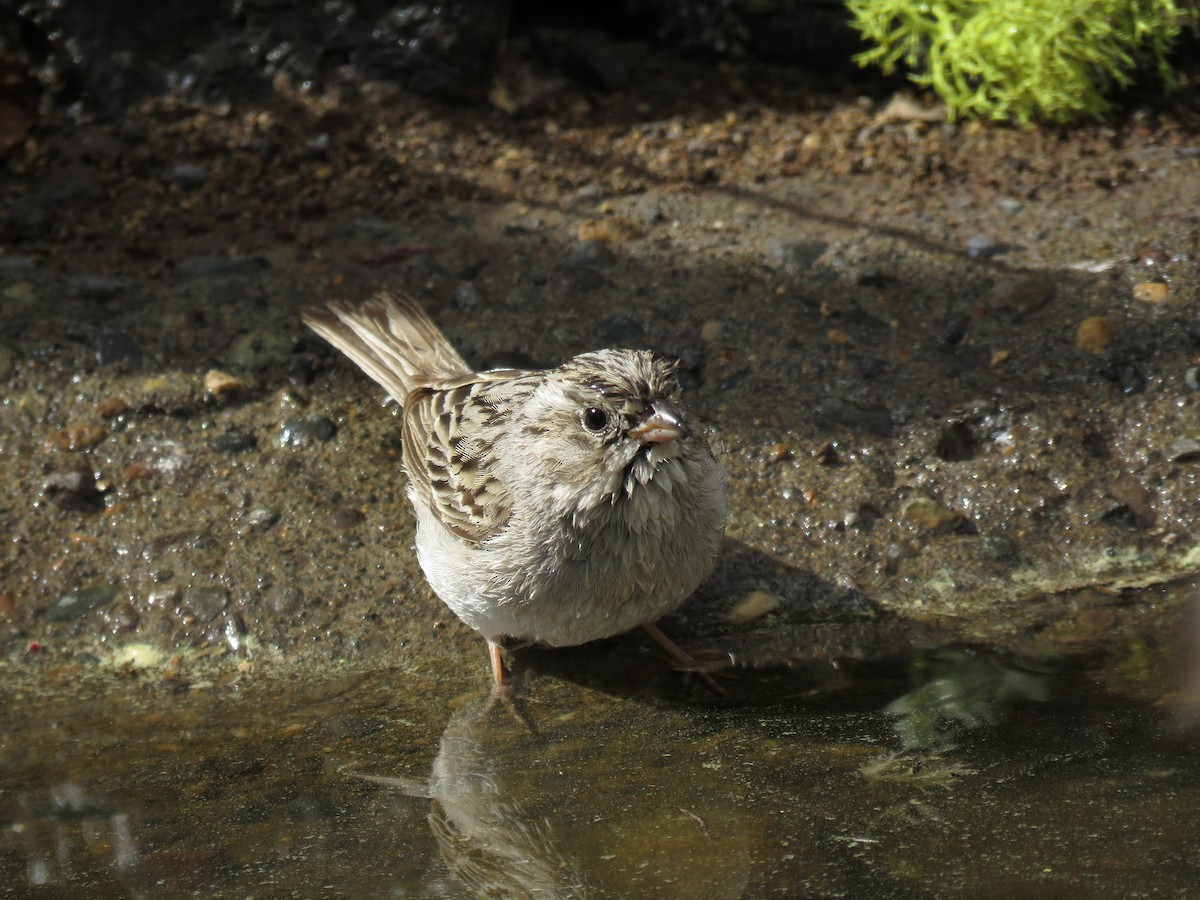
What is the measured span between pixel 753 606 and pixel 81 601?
218 centimetres

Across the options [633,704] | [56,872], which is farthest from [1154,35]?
[56,872]

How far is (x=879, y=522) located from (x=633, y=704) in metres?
1.11

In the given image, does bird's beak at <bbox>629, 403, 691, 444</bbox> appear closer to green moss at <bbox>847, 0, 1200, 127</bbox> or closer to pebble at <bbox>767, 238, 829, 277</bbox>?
pebble at <bbox>767, 238, 829, 277</bbox>

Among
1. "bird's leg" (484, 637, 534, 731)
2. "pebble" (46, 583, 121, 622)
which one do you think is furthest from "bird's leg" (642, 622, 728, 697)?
"pebble" (46, 583, 121, 622)

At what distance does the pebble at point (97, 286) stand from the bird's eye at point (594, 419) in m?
2.56

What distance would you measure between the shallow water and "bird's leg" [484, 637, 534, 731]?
0.11 ft

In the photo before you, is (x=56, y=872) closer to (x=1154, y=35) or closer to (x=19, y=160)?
(x=19, y=160)

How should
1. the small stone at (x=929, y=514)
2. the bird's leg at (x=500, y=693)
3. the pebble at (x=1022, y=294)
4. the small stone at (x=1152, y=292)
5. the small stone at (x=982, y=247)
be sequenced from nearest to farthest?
the bird's leg at (x=500, y=693)
the small stone at (x=929, y=514)
the small stone at (x=1152, y=292)
the pebble at (x=1022, y=294)
the small stone at (x=982, y=247)

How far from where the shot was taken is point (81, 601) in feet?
14.4

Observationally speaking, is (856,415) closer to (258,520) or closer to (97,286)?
(258,520)

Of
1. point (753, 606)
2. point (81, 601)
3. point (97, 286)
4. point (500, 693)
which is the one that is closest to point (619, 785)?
point (500, 693)

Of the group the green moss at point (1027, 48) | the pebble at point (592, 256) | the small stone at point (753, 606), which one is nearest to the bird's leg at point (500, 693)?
the small stone at point (753, 606)

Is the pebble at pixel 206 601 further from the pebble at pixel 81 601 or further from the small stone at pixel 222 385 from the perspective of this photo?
A: the small stone at pixel 222 385

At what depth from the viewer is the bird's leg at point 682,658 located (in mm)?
4004
